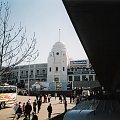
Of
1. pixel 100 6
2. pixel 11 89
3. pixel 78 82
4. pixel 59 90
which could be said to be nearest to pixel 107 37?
pixel 100 6

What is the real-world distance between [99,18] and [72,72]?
80.2 metres

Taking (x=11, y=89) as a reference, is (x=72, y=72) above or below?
above

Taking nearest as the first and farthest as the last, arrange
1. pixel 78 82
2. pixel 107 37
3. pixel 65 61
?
pixel 107 37 < pixel 78 82 < pixel 65 61

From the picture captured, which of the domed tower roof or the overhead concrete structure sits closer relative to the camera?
the overhead concrete structure

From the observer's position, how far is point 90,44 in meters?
7.15

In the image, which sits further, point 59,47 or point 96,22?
point 59,47

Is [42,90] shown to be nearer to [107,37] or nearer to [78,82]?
[78,82]

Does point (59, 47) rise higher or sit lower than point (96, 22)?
higher

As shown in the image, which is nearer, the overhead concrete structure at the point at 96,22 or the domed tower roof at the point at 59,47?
the overhead concrete structure at the point at 96,22

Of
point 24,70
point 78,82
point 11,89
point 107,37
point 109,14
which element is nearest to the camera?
point 109,14

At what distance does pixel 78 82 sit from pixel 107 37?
7340 centimetres

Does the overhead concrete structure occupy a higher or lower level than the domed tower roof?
lower

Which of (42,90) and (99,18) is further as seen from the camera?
(42,90)

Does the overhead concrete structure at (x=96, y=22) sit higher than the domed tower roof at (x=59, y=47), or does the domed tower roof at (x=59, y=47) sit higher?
the domed tower roof at (x=59, y=47)
